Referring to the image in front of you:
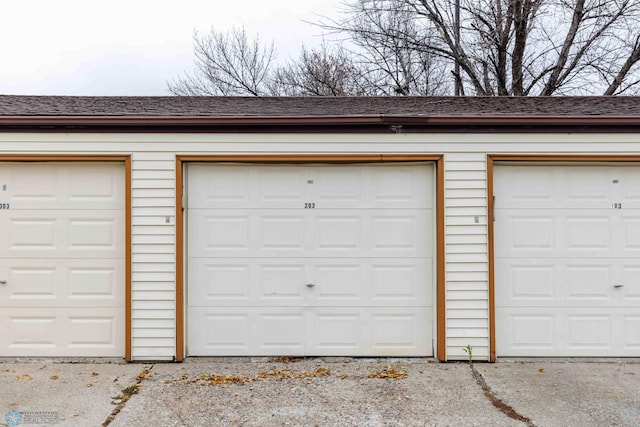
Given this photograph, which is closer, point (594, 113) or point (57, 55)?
point (594, 113)

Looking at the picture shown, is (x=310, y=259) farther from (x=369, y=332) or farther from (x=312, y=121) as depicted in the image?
(x=312, y=121)

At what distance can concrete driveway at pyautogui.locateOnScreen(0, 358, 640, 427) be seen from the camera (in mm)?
3467

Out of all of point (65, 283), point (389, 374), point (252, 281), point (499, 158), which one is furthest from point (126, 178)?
point (499, 158)

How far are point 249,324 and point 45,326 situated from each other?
7.14 ft

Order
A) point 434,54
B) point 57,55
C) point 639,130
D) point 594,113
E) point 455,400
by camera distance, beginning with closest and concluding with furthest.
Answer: point 455,400 → point 639,130 → point 594,113 → point 434,54 → point 57,55

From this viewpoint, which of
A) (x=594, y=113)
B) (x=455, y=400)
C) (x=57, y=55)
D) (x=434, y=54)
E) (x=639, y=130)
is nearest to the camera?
(x=455, y=400)

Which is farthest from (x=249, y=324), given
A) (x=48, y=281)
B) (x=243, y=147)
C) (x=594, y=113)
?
(x=594, y=113)

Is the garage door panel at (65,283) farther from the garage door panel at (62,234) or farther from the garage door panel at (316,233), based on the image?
the garage door panel at (316,233)

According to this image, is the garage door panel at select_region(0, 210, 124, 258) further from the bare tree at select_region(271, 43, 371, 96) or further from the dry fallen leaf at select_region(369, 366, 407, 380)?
the bare tree at select_region(271, 43, 371, 96)

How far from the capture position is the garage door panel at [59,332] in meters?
4.82

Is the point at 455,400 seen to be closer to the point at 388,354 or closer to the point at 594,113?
the point at 388,354

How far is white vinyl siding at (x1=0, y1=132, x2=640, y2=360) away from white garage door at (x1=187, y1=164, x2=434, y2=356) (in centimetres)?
22

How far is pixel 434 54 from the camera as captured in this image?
12977 mm

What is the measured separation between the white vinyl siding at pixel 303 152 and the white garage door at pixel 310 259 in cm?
22
